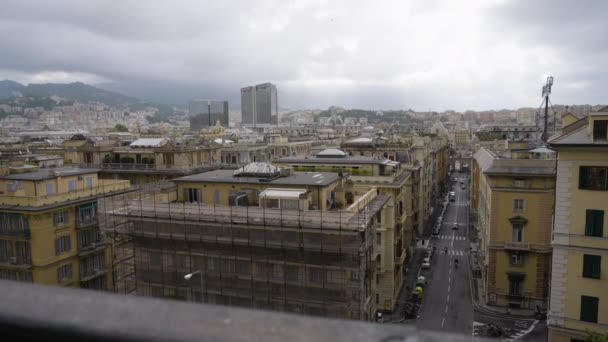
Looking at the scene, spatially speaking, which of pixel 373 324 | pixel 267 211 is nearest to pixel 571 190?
pixel 267 211

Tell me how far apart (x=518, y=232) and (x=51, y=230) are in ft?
117

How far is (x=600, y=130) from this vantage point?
24953 mm

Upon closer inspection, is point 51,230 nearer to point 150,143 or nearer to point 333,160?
point 150,143

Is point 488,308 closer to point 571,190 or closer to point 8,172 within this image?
point 571,190

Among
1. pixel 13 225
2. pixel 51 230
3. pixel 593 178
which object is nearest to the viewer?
pixel 593 178

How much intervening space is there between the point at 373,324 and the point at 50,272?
3731cm

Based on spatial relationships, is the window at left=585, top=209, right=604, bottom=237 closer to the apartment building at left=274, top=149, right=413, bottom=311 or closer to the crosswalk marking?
the apartment building at left=274, top=149, right=413, bottom=311

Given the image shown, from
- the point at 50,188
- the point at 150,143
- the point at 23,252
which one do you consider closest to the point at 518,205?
the point at 50,188

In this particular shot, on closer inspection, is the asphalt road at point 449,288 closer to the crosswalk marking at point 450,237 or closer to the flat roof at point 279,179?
the crosswalk marking at point 450,237

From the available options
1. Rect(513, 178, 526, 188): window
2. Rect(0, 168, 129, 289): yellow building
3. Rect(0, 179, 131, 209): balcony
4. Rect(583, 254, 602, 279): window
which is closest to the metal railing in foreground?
Rect(583, 254, 602, 279): window

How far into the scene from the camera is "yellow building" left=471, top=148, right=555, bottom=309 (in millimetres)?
38594

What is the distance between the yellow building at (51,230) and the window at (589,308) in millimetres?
33163

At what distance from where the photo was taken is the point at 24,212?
109 feet

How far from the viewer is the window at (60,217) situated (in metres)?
34.6
